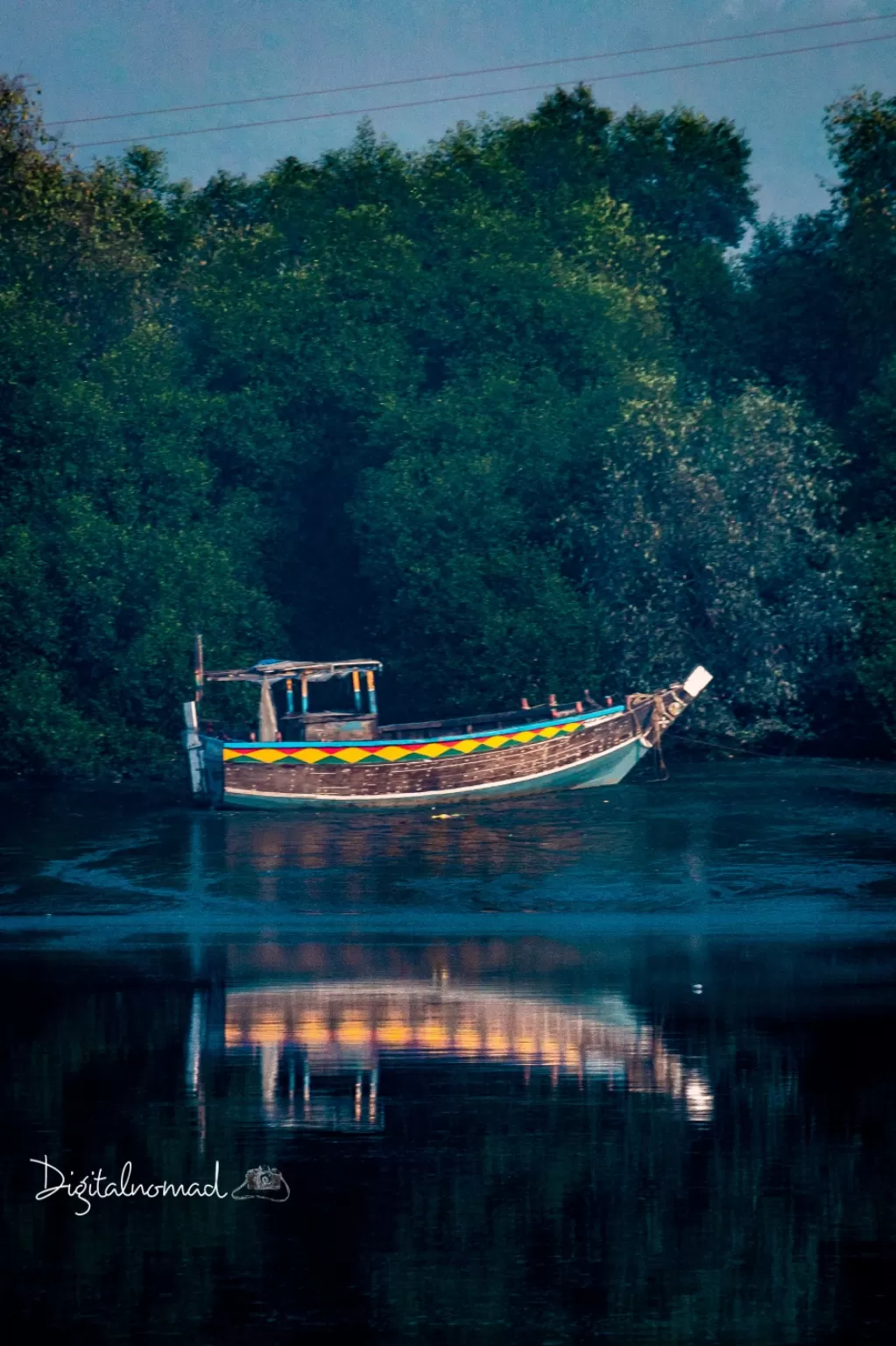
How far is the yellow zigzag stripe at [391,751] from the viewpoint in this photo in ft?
95.4

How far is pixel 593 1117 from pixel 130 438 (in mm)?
30734

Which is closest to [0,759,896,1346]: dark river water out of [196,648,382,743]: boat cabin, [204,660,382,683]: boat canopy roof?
[196,648,382,743]: boat cabin

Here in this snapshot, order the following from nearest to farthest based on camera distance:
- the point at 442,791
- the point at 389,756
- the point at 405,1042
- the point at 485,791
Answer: the point at 405,1042, the point at 389,756, the point at 442,791, the point at 485,791

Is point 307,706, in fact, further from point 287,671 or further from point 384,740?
point 384,740

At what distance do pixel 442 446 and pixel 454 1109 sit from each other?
28.9 m

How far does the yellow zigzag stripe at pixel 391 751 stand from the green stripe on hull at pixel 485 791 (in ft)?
1.34

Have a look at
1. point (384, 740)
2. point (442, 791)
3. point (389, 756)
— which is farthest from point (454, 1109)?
point (442, 791)

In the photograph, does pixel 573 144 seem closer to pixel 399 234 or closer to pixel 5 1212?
pixel 399 234

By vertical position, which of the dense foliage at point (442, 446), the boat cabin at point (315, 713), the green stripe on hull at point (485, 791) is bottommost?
the green stripe on hull at point (485, 791)

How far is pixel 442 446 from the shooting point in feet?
125

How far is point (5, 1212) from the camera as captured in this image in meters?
8.66

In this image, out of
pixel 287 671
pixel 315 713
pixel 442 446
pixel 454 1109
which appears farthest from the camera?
pixel 442 446

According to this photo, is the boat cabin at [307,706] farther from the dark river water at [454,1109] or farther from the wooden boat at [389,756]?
the dark river water at [454,1109]

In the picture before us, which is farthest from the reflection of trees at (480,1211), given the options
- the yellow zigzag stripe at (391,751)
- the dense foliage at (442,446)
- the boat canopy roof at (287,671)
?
the dense foliage at (442,446)
